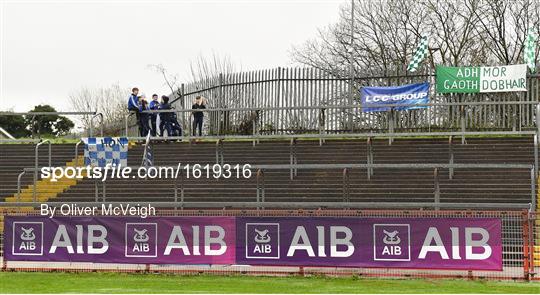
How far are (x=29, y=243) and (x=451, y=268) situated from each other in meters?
8.44

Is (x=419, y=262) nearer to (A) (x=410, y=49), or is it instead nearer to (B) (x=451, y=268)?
(B) (x=451, y=268)

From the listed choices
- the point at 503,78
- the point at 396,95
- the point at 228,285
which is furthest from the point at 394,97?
the point at 228,285

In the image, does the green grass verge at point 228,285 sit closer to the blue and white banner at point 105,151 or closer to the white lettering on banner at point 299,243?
the white lettering on banner at point 299,243

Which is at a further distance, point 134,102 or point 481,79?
point 481,79

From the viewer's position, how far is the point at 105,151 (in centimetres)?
2562

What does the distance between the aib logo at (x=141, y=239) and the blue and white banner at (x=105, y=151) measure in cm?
673

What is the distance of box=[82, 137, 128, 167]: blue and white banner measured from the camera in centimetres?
2548

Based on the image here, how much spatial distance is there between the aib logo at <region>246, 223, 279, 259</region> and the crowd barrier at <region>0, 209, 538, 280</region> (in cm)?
2

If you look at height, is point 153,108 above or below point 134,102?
below

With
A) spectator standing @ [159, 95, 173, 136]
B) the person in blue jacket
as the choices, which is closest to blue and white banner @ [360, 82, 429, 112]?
spectator standing @ [159, 95, 173, 136]

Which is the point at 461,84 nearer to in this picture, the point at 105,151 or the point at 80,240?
the point at 105,151

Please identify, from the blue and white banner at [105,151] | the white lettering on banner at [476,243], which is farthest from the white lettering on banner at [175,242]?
the blue and white banner at [105,151]

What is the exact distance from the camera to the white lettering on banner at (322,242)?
1808cm

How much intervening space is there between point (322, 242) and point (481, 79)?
45.1 ft
